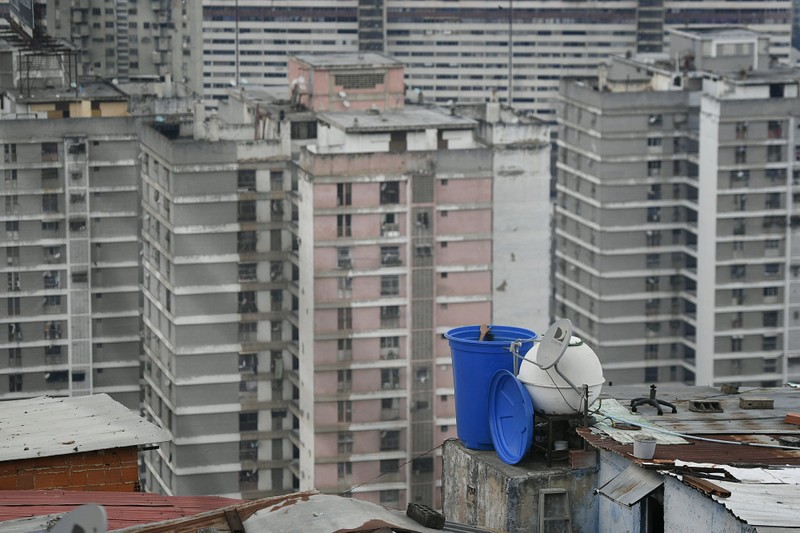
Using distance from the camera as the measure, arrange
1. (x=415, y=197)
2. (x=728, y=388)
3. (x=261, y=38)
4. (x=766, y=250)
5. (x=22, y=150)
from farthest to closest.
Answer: (x=261, y=38), (x=766, y=250), (x=22, y=150), (x=415, y=197), (x=728, y=388)

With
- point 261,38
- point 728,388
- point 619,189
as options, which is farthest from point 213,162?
point 261,38

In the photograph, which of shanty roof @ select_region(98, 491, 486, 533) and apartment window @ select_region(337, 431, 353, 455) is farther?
apartment window @ select_region(337, 431, 353, 455)

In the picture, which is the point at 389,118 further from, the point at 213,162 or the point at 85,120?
the point at 85,120

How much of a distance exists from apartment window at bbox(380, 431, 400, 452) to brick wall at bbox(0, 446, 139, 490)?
4502 centimetres

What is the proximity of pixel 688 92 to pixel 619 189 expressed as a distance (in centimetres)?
606

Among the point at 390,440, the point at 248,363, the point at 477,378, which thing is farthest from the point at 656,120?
the point at 477,378

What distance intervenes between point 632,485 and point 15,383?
6217 centimetres

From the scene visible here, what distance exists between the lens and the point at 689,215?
307 ft

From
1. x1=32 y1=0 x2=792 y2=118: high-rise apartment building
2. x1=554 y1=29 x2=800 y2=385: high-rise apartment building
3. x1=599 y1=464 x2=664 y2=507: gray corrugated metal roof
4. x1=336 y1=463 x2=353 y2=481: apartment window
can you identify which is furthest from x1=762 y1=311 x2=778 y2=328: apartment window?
x1=32 y1=0 x2=792 y2=118: high-rise apartment building

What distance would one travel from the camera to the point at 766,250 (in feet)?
298

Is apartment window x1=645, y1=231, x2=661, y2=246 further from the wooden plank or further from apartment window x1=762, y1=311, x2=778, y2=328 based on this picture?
the wooden plank

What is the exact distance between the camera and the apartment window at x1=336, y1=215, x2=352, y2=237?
73.1m

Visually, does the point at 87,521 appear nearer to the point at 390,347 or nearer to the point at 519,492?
the point at 519,492

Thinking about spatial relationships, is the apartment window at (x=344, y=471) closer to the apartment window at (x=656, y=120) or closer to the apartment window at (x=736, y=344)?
the apartment window at (x=736, y=344)
